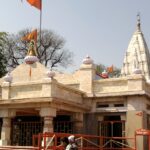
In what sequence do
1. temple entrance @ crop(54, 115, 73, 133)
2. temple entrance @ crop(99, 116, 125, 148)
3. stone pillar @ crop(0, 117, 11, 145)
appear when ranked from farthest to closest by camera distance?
A: temple entrance @ crop(54, 115, 73, 133)
temple entrance @ crop(99, 116, 125, 148)
stone pillar @ crop(0, 117, 11, 145)

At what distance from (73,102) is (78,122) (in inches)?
68.9

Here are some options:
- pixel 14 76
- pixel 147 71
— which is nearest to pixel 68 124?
pixel 14 76

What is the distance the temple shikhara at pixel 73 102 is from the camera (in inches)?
668

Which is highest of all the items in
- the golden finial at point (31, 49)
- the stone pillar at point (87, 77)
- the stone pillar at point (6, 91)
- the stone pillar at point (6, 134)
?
the golden finial at point (31, 49)

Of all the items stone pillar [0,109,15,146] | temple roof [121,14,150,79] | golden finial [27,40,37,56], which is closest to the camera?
stone pillar [0,109,15,146]

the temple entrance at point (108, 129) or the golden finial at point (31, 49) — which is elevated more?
the golden finial at point (31, 49)

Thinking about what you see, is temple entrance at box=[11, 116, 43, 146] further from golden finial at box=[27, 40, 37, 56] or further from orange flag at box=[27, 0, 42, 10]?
orange flag at box=[27, 0, 42, 10]

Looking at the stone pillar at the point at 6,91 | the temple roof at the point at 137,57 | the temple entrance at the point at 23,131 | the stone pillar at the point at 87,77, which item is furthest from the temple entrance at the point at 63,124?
the temple roof at the point at 137,57

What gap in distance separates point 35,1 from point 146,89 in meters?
11.7

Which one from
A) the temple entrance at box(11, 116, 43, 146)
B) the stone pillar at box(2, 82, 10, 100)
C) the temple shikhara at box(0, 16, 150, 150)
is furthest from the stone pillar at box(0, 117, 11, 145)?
the temple entrance at box(11, 116, 43, 146)

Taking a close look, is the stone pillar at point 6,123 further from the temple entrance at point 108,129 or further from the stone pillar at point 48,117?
the temple entrance at point 108,129

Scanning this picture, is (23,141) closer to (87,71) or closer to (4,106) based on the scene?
(4,106)

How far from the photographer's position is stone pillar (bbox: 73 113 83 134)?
63.0ft

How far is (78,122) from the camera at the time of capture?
19.3 meters
